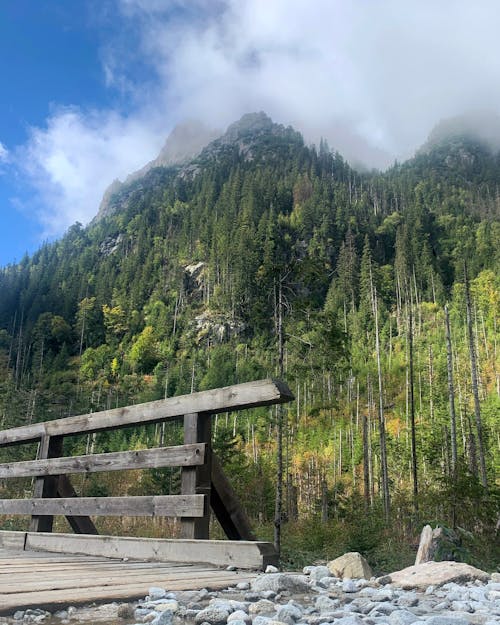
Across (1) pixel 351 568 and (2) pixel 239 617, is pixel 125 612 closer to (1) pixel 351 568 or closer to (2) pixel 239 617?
(2) pixel 239 617

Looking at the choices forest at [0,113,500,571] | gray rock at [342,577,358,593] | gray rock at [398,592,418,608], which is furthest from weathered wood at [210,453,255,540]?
forest at [0,113,500,571]

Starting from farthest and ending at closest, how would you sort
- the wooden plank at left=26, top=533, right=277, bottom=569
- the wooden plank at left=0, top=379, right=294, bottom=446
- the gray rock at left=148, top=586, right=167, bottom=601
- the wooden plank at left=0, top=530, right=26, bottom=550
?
the wooden plank at left=0, top=530, right=26, bottom=550
the wooden plank at left=0, top=379, right=294, bottom=446
the wooden plank at left=26, top=533, right=277, bottom=569
the gray rock at left=148, top=586, right=167, bottom=601

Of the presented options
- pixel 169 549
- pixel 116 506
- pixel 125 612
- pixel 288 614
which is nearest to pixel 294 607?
pixel 288 614

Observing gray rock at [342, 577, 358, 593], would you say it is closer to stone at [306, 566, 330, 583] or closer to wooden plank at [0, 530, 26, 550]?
stone at [306, 566, 330, 583]

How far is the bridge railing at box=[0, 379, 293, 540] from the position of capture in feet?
10.8

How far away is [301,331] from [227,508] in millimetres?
10340

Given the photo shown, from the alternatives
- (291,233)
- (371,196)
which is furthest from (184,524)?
(371,196)

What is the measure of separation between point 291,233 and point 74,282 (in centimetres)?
4430

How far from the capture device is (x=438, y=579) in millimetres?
3354

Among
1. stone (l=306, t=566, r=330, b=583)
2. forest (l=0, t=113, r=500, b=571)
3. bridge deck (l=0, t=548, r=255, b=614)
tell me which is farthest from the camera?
forest (l=0, t=113, r=500, b=571)

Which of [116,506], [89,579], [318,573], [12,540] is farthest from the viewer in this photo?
[12,540]

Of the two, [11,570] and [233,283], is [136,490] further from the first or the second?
[233,283]

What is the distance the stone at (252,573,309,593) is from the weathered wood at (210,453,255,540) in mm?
982

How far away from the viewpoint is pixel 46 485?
468 centimetres
